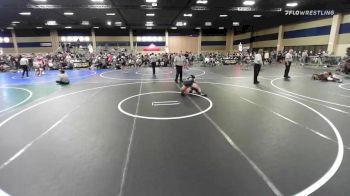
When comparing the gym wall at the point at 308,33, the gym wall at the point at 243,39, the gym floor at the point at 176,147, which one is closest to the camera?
the gym floor at the point at 176,147

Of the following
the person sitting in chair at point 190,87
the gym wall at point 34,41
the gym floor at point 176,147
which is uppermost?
the gym wall at point 34,41

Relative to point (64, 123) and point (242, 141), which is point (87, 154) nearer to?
point (64, 123)

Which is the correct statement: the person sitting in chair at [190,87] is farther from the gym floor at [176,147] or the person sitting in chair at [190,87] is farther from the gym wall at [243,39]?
the gym wall at [243,39]

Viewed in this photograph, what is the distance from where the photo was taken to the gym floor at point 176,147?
331 centimetres

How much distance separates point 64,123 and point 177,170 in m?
3.86

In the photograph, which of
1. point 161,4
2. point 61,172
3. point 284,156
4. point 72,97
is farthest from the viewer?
point 161,4

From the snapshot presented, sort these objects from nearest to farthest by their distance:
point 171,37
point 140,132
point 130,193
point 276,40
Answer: point 130,193 → point 140,132 → point 276,40 → point 171,37

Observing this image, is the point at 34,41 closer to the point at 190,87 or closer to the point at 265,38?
the point at 265,38

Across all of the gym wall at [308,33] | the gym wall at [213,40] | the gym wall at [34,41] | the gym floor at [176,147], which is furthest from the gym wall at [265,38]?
the gym wall at [34,41]

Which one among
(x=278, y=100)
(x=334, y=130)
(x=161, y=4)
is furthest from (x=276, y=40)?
(x=334, y=130)

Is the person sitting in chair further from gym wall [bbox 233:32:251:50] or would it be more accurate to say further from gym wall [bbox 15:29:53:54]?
gym wall [bbox 15:29:53:54]

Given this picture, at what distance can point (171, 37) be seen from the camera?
4212cm

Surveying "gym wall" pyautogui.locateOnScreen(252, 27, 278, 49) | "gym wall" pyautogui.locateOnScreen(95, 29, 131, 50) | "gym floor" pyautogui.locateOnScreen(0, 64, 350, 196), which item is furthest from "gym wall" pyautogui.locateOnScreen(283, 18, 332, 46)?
Answer: "gym wall" pyautogui.locateOnScreen(95, 29, 131, 50)

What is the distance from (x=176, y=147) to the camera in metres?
4.54
